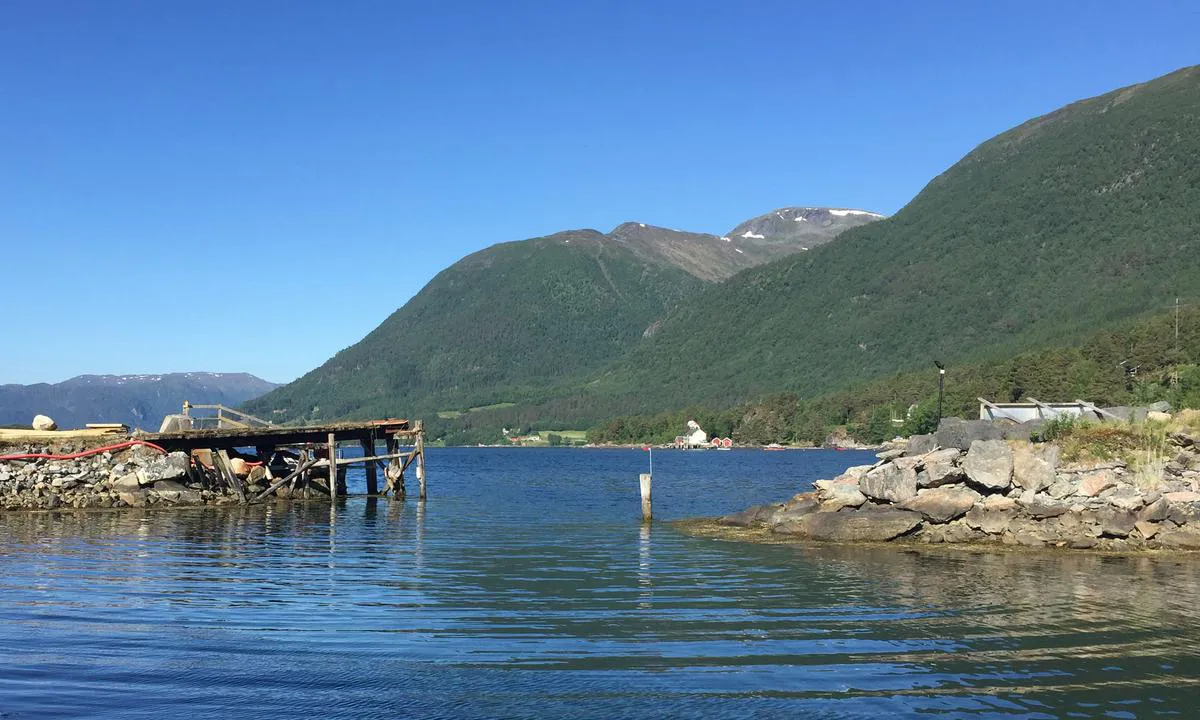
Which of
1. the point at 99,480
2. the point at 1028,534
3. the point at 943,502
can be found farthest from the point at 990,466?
the point at 99,480

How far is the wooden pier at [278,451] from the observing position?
52.5 m

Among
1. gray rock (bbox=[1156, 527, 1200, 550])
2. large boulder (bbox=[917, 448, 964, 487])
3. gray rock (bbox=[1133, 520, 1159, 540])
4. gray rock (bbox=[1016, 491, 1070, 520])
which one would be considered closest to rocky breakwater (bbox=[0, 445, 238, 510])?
large boulder (bbox=[917, 448, 964, 487])

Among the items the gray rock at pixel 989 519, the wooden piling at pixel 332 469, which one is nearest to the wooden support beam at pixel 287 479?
the wooden piling at pixel 332 469

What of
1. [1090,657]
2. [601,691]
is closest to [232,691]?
[601,691]

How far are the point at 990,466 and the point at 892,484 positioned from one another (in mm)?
3544

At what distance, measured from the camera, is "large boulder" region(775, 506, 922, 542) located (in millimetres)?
35594

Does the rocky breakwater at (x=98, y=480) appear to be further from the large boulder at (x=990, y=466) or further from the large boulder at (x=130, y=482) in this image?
the large boulder at (x=990, y=466)

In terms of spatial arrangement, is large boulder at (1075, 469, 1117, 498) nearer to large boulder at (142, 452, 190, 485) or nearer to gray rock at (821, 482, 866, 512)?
gray rock at (821, 482, 866, 512)

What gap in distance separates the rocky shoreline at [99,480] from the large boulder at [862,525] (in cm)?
3092

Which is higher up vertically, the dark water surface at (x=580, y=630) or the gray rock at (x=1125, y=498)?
the gray rock at (x=1125, y=498)

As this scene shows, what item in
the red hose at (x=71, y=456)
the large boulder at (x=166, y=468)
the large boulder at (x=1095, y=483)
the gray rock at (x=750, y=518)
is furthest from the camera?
the large boulder at (x=166, y=468)

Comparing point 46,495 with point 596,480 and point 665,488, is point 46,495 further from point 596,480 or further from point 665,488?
point 596,480

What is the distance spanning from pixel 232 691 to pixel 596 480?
80.1 meters

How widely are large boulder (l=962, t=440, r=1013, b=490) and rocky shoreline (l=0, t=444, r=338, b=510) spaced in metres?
36.3
